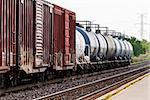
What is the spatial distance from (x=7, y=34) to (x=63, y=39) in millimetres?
7324

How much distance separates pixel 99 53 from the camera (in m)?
33.5

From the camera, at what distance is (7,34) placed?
1461 centimetres

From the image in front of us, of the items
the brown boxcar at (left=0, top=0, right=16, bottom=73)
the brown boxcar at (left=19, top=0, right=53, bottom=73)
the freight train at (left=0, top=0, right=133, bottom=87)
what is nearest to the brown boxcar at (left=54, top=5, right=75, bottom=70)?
the freight train at (left=0, top=0, right=133, bottom=87)

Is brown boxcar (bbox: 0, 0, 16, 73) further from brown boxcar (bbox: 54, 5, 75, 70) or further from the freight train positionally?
brown boxcar (bbox: 54, 5, 75, 70)

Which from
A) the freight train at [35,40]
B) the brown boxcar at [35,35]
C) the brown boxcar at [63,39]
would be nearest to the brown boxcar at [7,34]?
the freight train at [35,40]

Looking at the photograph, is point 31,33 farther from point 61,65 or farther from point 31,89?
point 61,65

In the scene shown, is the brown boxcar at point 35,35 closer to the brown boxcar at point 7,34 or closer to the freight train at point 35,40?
the freight train at point 35,40

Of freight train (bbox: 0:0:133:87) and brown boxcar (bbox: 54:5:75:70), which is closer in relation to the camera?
freight train (bbox: 0:0:133:87)

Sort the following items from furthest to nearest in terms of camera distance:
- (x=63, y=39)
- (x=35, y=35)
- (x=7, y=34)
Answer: (x=63, y=39) < (x=35, y=35) < (x=7, y=34)

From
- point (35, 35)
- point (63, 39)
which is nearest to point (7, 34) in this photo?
point (35, 35)

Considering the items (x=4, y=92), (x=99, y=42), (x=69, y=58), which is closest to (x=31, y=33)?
(x=4, y=92)

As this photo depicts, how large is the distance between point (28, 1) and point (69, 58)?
6.98m

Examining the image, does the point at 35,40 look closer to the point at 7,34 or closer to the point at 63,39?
the point at 7,34

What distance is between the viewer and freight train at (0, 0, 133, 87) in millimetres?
14711
